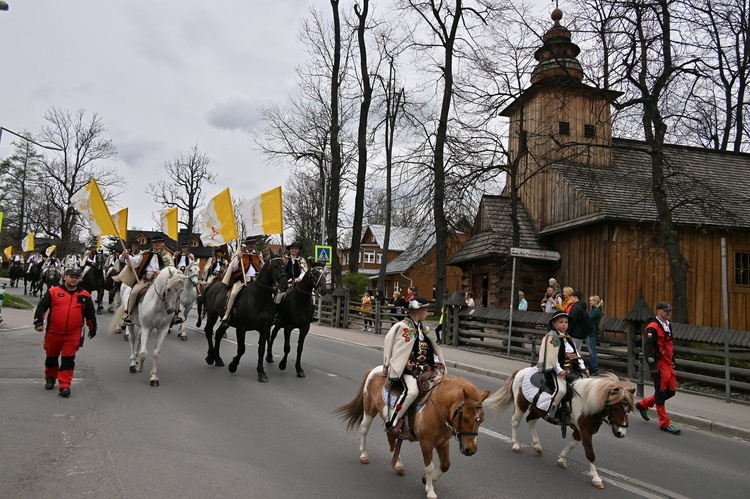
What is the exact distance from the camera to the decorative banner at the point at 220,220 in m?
12.2

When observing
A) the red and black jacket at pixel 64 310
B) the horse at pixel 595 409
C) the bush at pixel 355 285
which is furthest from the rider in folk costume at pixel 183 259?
the bush at pixel 355 285

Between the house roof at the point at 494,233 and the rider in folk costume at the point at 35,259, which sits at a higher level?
the house roof at the point at 494,233

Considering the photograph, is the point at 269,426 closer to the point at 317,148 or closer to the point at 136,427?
the point at 136,427

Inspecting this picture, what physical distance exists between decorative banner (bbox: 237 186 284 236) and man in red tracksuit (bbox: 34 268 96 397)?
4.05 metres

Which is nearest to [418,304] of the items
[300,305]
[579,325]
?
[300,305]

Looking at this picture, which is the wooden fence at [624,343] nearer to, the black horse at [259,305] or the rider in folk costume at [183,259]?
Answer: the black horse at [259,305]

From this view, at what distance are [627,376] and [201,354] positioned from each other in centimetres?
991

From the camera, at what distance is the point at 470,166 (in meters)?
20.8

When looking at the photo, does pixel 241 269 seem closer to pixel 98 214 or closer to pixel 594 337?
pixel 98 214

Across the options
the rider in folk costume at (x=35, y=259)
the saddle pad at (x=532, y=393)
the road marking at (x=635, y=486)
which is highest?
the rider in folk costume at (x=35, y=259)

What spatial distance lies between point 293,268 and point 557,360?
246 inches

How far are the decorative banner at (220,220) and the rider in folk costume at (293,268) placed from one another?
1.38 metres

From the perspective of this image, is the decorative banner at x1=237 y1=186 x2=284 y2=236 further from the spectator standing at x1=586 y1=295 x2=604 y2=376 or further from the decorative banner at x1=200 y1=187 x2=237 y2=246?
the spectator standing at x1=586 y1=295 x2=604 y2=376

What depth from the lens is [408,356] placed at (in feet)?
17.7
